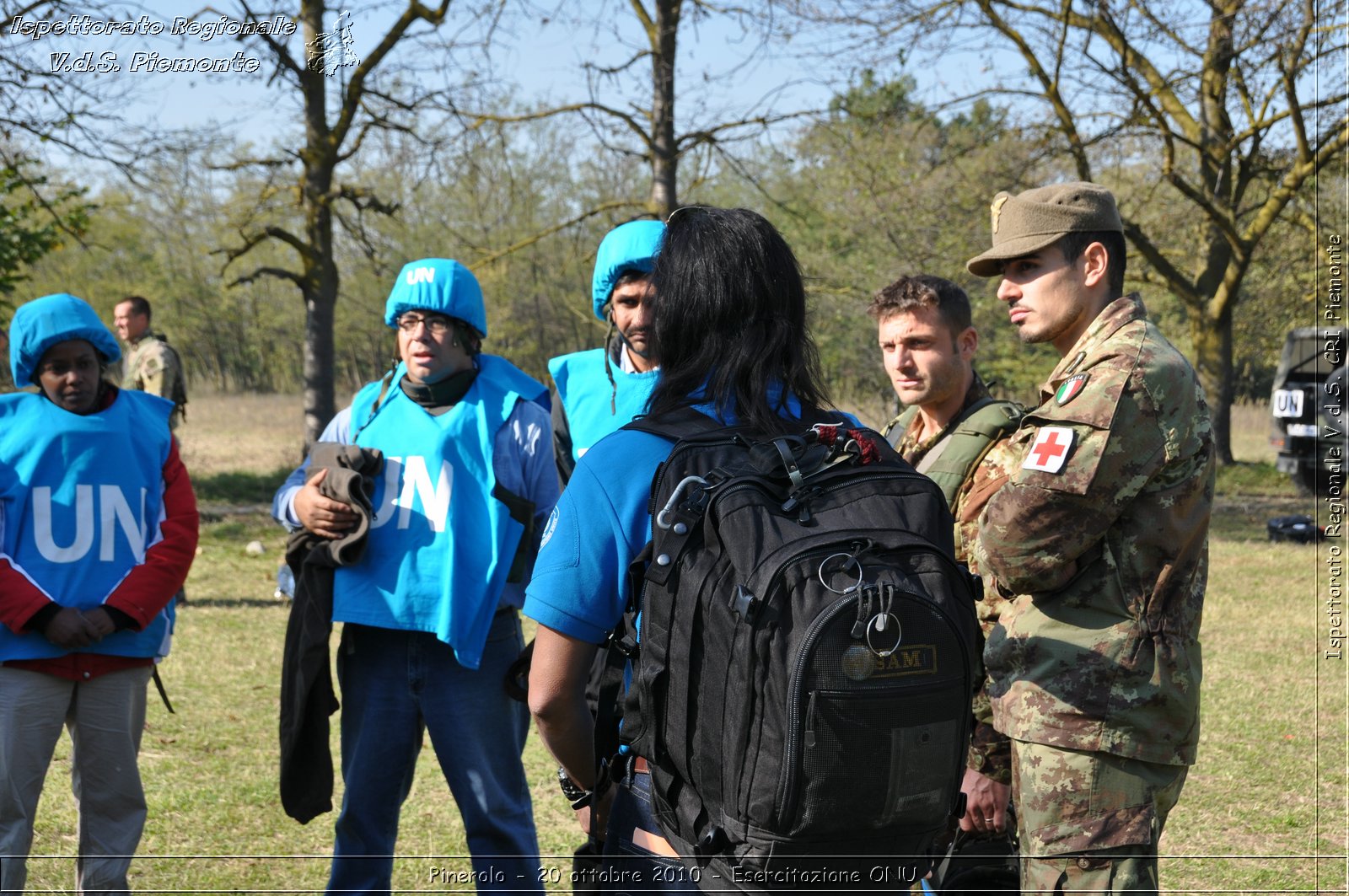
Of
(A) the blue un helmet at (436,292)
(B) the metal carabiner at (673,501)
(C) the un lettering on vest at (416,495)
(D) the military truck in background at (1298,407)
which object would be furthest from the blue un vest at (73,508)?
(D) the military truck in background at (1298,407)

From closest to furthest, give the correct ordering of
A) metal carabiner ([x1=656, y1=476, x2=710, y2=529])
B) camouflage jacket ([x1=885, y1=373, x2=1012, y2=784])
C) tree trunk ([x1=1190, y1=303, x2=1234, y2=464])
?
1. metal carabiner ([x1=656, y1=476, x2=710, y2=529])
2. camouflage jacket ([x1=885, y1=373, x2=1012, y2=784])
3. tree trunk ([x1=1190, y1=303, x2=1234, y2=464])

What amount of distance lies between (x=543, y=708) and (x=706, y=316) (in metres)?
0.75

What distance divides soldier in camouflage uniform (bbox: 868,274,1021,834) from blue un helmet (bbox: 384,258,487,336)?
4.21ft

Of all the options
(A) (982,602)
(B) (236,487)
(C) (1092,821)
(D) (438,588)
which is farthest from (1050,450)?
(B) (236,487)

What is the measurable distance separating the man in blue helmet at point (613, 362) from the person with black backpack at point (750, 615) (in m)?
1.37

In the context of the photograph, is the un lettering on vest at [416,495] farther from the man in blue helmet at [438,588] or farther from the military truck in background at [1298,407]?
the military truck in background at [1298,407]

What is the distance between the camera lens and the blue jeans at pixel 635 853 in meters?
1.87

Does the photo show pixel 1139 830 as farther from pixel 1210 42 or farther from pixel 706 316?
pixel 1210 42

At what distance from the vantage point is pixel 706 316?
1.93 m

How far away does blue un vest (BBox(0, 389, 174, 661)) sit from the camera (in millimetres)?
3354

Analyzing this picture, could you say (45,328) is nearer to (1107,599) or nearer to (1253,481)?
(1107,599)

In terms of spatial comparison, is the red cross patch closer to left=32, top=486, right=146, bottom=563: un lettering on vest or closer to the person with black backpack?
the person with black backpack

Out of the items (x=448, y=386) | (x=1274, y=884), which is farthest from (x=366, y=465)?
(x=1274, y=884)

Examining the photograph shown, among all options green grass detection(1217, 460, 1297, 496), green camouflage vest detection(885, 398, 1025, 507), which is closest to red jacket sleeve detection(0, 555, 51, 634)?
green camouflage vest detection(885, 398, 1025, 507)
